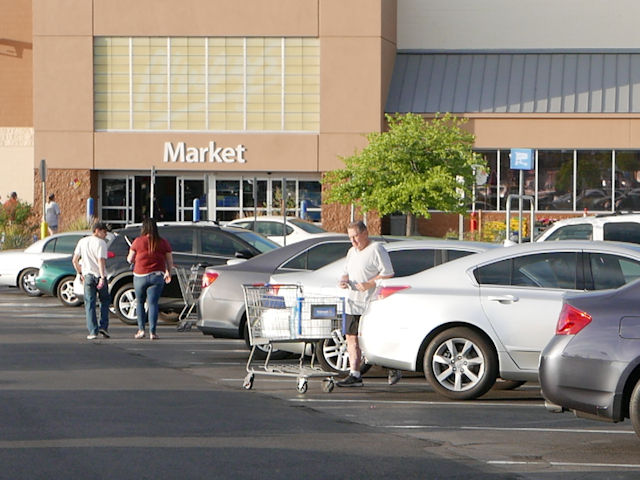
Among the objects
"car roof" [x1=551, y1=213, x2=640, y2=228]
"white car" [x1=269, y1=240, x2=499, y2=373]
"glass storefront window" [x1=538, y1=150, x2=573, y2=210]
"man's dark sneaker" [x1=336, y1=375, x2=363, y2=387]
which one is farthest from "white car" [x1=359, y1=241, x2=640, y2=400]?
"glass storefront window" [x1=538, y1=150, x2=573, y2=210]

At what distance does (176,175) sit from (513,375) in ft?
110

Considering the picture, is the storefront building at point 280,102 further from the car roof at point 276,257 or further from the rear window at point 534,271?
the rear window at point 534,271

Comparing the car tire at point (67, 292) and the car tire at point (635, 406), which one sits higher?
the car tire at point (635, 406)

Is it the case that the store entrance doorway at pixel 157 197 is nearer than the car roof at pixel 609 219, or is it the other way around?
the car roof at pixel 609 219

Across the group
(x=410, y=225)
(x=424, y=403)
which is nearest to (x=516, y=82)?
(x=410, y=225)

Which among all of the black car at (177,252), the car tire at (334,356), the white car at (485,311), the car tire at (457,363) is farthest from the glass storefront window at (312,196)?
the car tire at (457,363)

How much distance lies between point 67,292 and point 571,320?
16.1 metres

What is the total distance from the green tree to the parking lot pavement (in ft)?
55.0

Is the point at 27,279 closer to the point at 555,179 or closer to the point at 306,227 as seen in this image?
the point at 306,227

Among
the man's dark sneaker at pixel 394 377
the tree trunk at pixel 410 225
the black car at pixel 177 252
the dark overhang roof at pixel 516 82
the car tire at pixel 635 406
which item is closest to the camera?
the car tire at pixel 635 406

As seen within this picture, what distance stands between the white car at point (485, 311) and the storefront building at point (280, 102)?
99.9 ft

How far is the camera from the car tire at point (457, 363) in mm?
11836

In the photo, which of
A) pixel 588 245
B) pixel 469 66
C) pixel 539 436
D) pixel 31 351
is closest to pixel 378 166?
pixel 469 66

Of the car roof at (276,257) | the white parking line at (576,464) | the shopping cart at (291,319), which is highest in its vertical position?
the car roof at (276,257)
